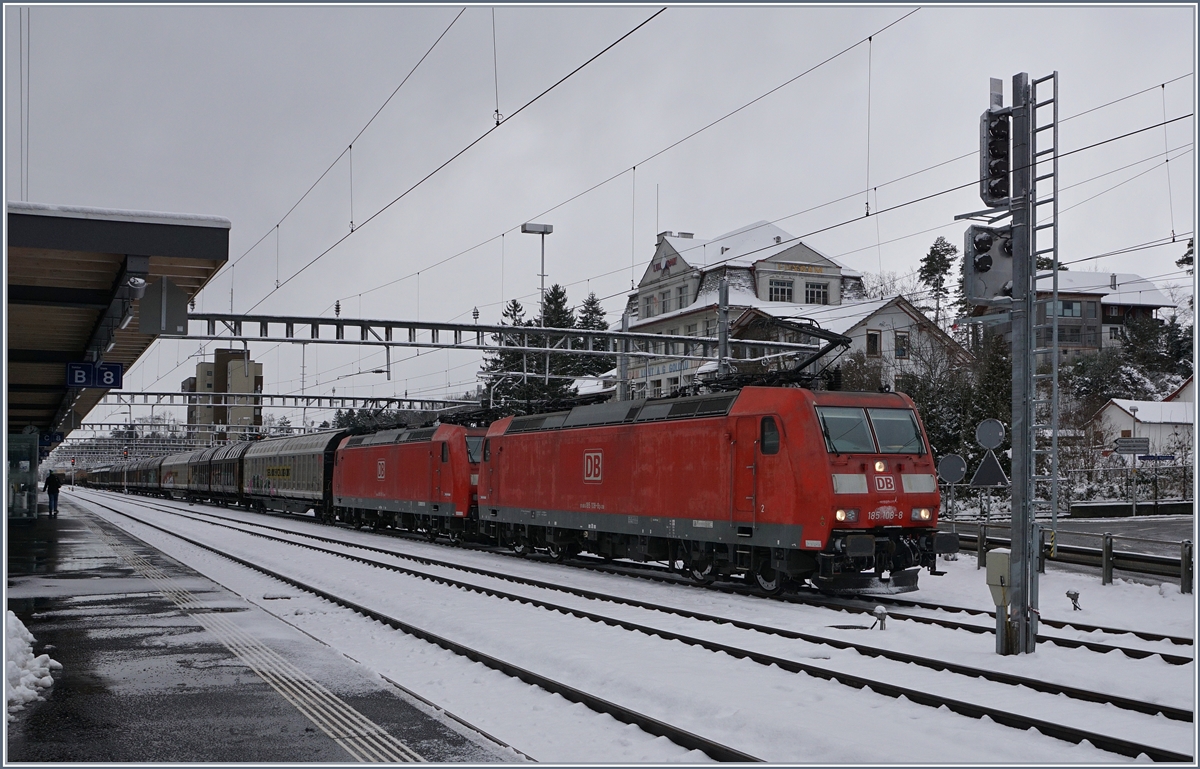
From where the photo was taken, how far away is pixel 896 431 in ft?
52.0

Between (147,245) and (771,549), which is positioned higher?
(147,245)

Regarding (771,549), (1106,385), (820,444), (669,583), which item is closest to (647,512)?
(669,583)

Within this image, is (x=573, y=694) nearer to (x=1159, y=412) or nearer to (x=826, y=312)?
(x=1159, y=412)

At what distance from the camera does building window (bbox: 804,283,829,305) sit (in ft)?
198

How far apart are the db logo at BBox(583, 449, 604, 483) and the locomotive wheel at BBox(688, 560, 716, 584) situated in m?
3.09

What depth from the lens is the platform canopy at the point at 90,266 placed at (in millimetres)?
11969

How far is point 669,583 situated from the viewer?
1842 cm

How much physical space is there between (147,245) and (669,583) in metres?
10.1

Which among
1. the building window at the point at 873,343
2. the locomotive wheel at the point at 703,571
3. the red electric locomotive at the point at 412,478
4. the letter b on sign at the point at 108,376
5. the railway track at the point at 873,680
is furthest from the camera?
the building window at the point at 873,343

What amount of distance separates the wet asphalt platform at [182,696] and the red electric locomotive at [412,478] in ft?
38.9

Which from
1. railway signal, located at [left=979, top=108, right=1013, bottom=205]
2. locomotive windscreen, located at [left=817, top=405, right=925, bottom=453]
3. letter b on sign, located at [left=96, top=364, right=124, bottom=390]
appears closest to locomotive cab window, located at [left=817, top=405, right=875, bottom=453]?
locomotive windscreen, located at [left=817, top=405, right=925, bottom=453]

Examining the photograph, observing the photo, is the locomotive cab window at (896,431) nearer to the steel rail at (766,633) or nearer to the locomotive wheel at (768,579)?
the locomotive wheel at (768,579)

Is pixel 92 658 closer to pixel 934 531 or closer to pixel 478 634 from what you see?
pixel 478 634

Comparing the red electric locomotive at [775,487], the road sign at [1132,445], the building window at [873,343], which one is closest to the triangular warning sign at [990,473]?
the red electric locomotive at [775,487]
